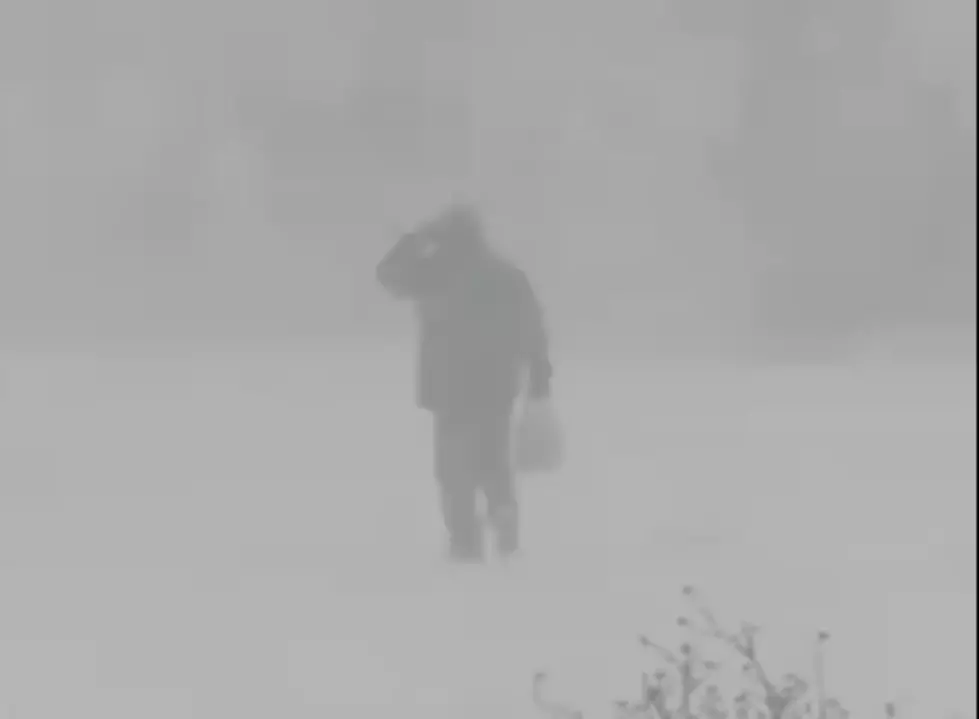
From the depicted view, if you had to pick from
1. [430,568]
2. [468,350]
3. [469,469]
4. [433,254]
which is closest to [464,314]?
[468,350]

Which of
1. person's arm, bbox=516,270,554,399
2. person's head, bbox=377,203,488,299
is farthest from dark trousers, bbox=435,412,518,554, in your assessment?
person's head, bbox=377,203,488,299

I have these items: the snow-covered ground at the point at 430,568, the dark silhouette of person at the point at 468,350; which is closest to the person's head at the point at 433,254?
the dark silhouette of person at the point at 468,350

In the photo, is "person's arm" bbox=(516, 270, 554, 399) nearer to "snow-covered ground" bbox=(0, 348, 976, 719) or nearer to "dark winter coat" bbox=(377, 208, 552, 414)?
A: "dark winter coat" bbox=(377, 208, 552, 414)

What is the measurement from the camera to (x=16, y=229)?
69.4m

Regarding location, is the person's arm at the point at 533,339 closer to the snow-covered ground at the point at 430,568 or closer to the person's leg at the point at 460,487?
the person's leg at the point at 460,487

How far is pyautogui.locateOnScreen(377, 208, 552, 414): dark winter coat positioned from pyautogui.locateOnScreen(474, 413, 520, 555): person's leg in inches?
3.8

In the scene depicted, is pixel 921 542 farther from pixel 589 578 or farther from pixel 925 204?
pixel 925 204

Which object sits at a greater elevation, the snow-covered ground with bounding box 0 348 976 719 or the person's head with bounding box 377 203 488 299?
the person's head with bounding box 377 203 488 299

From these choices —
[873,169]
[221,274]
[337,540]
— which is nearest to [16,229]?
[221,274]

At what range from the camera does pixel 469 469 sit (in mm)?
5945

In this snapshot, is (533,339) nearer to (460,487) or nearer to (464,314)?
(464,314)

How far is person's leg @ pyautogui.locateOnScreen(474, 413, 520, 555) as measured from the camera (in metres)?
5.95

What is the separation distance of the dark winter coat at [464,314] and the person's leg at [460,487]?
A: 0.10 meters

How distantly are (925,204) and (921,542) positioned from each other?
1908 inches
